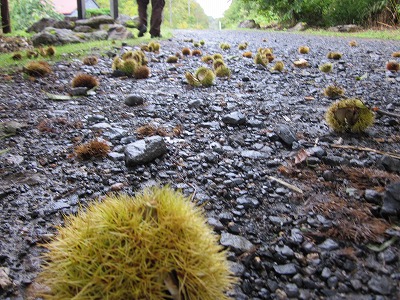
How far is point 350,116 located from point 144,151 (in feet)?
5.03

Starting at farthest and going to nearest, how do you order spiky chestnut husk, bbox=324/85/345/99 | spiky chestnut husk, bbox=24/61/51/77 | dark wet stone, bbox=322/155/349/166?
1. spiky chestnut husk, bbox=24/61/51/77
2. spiky chestnut husk, bbox=324/85/345/99
3. dark wet stone, bbox=322/155/349/166

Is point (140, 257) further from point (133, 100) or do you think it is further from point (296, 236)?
point (133, 100)

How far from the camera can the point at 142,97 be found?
11.3ft

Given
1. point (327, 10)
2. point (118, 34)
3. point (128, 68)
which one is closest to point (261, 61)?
point (128, 68)

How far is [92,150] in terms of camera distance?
7.00ft

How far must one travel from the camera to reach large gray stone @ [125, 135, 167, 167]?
6.63 ft

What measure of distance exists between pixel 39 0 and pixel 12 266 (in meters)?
16.9

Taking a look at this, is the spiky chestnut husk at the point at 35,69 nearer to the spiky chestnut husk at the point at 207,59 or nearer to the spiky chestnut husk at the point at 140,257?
the spiky chestnut husk at the point at 207,59

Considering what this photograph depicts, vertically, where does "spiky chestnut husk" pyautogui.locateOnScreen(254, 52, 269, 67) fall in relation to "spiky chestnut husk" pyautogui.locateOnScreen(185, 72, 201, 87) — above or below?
above

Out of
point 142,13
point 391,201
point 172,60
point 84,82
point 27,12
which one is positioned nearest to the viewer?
point 391,201

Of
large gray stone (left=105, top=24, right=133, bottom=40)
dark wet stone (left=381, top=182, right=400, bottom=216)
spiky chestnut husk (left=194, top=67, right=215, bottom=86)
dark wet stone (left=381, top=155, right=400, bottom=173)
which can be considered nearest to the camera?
dark wet stone (left=381, top=182, right=400, bottom=216)

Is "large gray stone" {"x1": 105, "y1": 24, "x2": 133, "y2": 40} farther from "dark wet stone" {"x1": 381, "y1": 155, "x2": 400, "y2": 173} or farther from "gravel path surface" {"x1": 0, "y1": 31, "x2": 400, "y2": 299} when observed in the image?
"dark wet stone" {"x1": 381, "y1": 155, "x2": 400, "y2": 173}

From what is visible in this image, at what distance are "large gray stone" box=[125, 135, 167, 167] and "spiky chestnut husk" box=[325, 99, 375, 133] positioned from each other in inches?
51.2

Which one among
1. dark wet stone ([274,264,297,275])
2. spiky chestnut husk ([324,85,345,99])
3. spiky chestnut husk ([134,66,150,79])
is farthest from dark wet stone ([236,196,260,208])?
spiky chestnut husk ([134,66,150,79])
